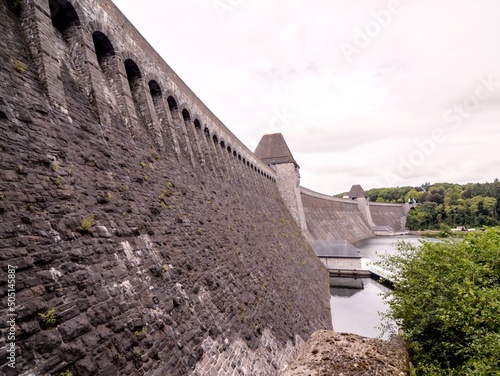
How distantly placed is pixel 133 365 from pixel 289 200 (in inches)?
961

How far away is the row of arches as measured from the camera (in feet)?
17.5

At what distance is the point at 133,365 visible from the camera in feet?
11.4

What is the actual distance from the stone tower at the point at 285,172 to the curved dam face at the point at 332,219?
7.07m

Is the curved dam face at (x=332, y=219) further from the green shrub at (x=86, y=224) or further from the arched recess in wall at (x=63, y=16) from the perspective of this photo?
the arched recess in wall at (x=63, y=16)

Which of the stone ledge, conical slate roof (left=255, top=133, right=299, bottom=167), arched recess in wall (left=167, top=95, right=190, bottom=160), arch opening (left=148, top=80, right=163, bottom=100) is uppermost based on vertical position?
conical slate roof (left=255, top=133, right=299, bottom=167)

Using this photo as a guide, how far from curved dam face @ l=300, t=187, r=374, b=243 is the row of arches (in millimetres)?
25281

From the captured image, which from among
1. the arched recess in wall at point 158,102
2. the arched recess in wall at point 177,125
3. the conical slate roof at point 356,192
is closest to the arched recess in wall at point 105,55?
the arched recess in wall at point 158,102

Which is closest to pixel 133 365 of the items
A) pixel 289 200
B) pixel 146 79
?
pixel 146 79

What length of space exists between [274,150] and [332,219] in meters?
29.1

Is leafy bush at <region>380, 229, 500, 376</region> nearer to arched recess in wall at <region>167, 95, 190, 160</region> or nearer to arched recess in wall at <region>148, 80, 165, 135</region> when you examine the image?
arched recess in wall at <region>167, 95, 190, 160</region>

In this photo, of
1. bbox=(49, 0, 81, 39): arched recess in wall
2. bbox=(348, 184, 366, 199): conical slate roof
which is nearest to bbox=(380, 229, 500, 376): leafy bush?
bbox=(49, 0, 81, 39): arched recess in wall

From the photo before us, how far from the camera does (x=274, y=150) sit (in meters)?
29.8

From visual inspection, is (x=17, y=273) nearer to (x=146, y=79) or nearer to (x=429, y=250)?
(x=146, y=79)

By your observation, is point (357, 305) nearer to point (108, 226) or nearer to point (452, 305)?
point (452, 305)
